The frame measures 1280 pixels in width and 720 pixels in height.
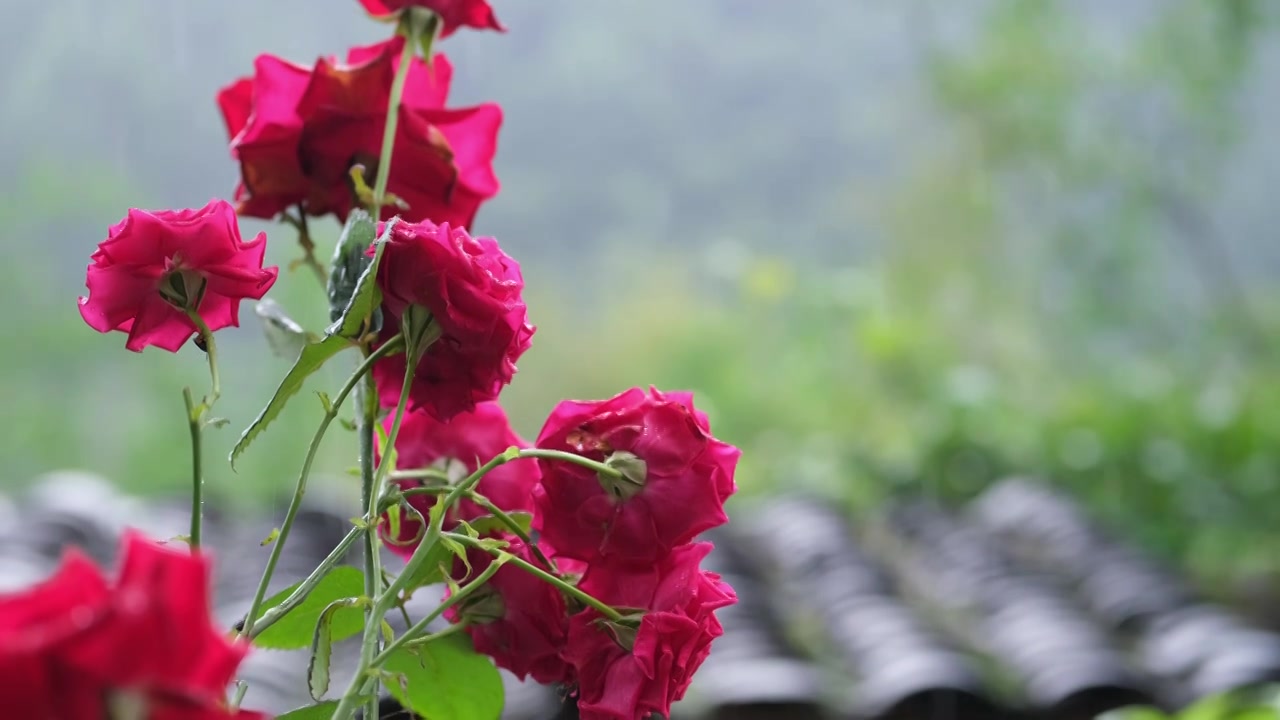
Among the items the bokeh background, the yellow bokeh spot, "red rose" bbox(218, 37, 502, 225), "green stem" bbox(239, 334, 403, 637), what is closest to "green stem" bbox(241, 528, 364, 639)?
"green stem" bbox(239, 334, 403, 637)

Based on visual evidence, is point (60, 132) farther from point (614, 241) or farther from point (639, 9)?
point (639, 9)

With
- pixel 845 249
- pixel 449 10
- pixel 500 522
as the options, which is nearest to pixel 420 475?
pixel 500 522

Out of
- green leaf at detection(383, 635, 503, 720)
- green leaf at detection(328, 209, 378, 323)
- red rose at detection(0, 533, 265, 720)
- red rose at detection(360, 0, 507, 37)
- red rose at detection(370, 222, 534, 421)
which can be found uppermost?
red rose at detection(360, 0, 507, 37)

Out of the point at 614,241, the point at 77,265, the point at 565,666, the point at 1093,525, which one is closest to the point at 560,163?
the point at 614,241

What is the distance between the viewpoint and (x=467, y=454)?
318 millimetres

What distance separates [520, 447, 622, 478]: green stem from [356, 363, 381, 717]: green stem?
27 millimetres

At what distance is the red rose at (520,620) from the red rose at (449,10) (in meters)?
0.14

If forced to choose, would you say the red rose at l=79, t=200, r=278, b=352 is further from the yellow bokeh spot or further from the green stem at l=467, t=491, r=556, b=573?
the yellow bokeh spot

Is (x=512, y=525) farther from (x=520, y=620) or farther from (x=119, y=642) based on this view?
→ (x=119, y=642)

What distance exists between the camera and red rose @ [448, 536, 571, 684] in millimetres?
279

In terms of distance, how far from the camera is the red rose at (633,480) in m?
0.26

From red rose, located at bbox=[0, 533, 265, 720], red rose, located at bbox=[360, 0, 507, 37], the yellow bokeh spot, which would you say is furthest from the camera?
the yellow bokeh spot

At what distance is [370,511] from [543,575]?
4 centimetres

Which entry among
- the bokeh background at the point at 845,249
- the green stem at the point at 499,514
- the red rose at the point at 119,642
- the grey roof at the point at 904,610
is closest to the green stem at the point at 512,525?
the green stem at the point at 499,514
